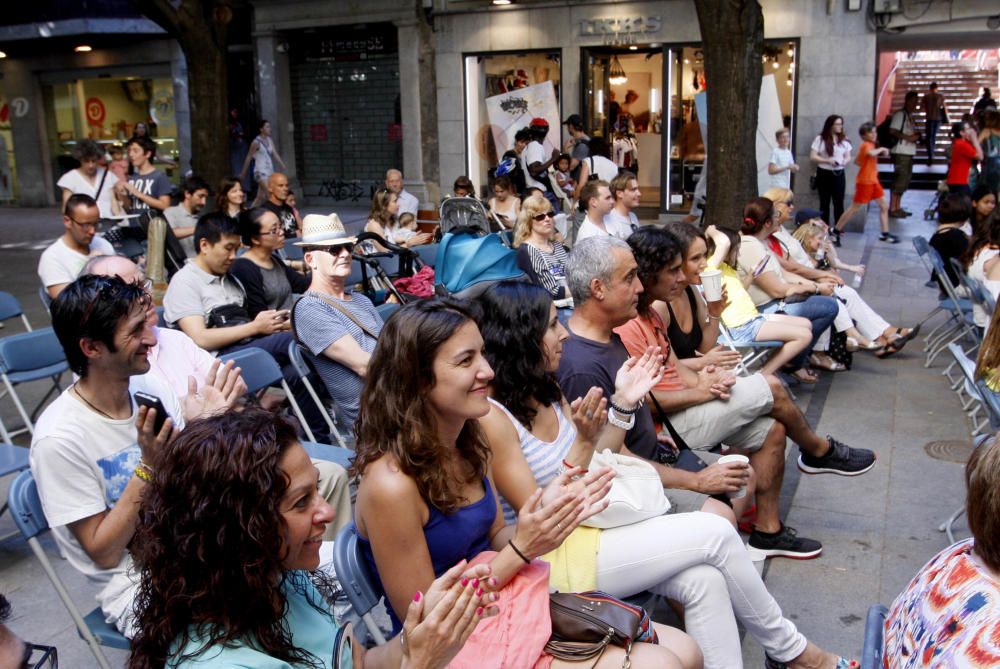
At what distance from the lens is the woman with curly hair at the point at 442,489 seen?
2.43m

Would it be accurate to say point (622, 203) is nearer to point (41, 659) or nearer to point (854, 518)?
point (854, 518)

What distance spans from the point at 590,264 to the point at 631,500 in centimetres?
130

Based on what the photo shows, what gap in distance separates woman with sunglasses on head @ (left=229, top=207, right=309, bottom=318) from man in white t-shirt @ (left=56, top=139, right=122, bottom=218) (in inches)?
172

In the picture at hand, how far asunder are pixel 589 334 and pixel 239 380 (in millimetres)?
1557

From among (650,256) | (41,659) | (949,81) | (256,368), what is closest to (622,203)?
(650,256)

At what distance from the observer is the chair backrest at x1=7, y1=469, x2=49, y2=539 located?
2.87 meters

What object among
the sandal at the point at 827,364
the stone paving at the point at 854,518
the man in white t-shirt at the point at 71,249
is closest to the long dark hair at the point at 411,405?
the stone paving at the point at 854,518

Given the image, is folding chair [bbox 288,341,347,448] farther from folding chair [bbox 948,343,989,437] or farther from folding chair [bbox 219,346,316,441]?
folding chair [bbox 948,343,989,437]

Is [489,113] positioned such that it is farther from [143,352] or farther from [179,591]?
[179,591]

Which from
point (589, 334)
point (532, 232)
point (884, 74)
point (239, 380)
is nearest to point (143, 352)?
point (239, 380)

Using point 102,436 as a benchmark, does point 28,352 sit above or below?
below

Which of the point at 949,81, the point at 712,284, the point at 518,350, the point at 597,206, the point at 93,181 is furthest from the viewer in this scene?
the point at 949,81

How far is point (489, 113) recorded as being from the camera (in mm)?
16953

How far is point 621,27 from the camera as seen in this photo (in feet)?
50.6
